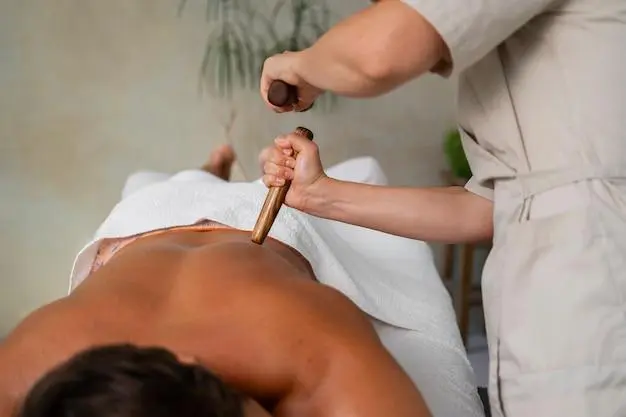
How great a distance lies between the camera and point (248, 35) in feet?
8.72

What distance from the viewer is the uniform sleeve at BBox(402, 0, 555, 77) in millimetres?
771

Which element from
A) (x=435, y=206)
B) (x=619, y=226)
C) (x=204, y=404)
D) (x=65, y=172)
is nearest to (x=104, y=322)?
(x=204, y=404)

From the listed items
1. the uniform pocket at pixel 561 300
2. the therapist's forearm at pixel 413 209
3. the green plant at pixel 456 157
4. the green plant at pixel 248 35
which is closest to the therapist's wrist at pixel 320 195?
the therapist's forearm at pixel 413 209

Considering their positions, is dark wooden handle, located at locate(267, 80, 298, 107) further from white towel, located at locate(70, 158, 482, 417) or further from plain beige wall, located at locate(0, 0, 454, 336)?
plain beige wall, located at locate(0, 0, 454, 336)

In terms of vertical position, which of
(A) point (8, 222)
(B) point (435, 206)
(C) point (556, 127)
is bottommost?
(A) point (8, 222)

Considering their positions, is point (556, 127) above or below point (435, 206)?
above

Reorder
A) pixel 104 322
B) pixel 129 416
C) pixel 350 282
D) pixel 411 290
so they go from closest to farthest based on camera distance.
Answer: pixel 129 416 → pixel 104 322 → pixel 350 282 → pixel 411 290

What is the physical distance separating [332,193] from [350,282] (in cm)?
31

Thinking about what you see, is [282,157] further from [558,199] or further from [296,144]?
[558,199]

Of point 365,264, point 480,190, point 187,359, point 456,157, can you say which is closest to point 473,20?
point 480,190

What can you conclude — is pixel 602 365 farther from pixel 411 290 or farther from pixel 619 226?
pixel 411 290

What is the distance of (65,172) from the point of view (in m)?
2.51

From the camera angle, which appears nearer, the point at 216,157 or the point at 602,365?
the point at 602,365

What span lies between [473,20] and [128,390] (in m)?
0.49
